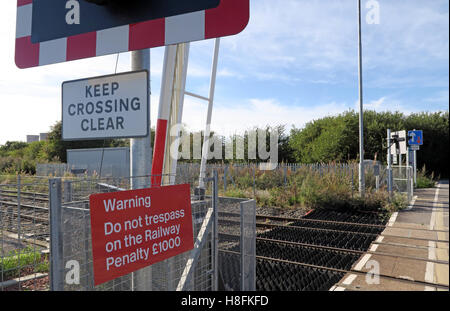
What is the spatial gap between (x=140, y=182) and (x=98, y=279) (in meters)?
0.72

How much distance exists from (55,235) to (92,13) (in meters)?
1.42

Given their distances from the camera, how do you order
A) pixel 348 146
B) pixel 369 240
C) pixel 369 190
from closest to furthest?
pixel 369 240 → pixel 369 190 → pixel 348 146

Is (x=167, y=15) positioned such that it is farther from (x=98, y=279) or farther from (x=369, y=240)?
(x=369, y=240)

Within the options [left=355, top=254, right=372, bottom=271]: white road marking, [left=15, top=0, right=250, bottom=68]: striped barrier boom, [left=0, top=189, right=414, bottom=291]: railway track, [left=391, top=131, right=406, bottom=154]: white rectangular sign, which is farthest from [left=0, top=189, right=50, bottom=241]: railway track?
[left=391, top=131, right=406, bottom=154]: white rectangular sign

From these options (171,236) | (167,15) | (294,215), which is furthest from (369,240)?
(167,15)

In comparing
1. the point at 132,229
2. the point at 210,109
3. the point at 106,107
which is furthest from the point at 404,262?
the point at 106,107

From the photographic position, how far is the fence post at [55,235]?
2.23m

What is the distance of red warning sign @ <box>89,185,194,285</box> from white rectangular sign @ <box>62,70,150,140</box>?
501mm

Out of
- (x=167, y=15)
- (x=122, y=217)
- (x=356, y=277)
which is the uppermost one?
(x=167, y=15)

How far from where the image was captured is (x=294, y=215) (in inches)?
476

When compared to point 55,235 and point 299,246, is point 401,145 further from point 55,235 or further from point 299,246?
point 55,235

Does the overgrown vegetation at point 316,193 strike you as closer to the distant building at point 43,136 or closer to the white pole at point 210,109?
the white pole at point 210,109

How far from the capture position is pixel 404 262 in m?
6.50

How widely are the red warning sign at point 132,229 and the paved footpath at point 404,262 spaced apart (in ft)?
9.03
